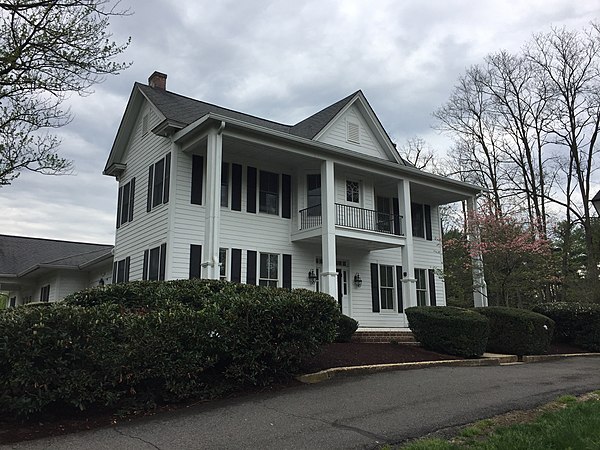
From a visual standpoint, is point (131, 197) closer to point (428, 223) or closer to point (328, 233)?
point (328, 233)

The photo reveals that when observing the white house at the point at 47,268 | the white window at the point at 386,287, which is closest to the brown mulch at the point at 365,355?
the white window at the point at 386,287

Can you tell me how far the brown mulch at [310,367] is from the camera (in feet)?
17.2

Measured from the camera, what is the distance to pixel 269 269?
47.0ft

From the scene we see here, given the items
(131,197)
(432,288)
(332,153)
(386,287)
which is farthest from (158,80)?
(432,288)

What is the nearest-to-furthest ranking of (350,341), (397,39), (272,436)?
(272,436)
(350,341)
(397,39)

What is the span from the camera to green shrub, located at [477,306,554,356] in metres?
12.2

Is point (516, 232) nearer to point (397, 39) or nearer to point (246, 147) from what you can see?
point (397, 39)

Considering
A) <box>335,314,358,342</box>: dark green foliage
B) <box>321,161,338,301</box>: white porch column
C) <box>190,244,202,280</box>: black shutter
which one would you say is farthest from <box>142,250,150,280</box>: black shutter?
<box>335,314,358,342</box>: dark green foliage

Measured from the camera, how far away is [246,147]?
44.4ft

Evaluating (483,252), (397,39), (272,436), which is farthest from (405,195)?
(272,436)

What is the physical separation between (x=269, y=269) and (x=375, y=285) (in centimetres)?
420

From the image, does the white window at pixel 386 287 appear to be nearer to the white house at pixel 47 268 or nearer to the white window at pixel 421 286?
the white window at pixel 421 286

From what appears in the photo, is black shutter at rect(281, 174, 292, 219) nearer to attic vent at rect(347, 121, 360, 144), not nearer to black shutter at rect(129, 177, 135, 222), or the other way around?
attic vent at rect(347, 121, 360, 144)

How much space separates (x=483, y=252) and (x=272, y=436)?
12898 millimetres
